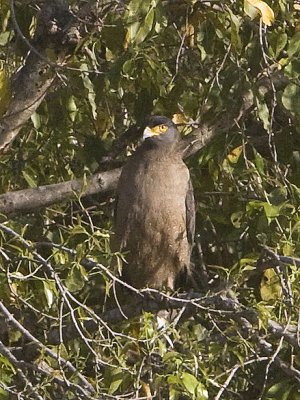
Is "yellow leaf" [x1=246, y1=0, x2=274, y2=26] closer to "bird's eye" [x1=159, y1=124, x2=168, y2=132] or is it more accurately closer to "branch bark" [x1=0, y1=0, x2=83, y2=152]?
"branch bark" [x1=0, y1=0, x2=83, y2=152]

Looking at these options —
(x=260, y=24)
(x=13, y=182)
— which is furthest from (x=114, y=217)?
(x=260, y=24)

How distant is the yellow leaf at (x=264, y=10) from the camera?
14.2ft

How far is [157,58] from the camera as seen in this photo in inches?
217

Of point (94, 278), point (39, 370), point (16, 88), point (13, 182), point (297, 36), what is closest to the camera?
point (39, 370)

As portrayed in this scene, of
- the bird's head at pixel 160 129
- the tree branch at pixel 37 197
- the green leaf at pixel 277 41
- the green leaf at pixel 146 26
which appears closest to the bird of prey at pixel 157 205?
the bird's head at pixel 160 129

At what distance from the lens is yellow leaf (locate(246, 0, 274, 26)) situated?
4.34m

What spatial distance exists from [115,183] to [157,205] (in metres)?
0.27

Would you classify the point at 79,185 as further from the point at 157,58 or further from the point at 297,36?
the point at 297,36

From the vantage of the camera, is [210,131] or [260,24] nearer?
[260,24]

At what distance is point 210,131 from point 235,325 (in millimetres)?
1629

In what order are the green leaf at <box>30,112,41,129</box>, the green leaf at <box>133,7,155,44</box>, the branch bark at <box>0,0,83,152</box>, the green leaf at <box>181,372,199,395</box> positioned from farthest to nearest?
the green leaf at <box>30,112,41,129</box> → the branch bark at <box>0,0,83,152</box> → the green leaf at <box>133,7,155,44</box> → the green leaf at <box>181,372,199,395</box>

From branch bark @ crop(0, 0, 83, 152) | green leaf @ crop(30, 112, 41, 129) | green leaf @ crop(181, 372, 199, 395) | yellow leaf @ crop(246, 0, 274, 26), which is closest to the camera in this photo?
green leaf @ crop(181, 372, 199, 395)

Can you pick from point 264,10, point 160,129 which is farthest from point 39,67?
point 160,129

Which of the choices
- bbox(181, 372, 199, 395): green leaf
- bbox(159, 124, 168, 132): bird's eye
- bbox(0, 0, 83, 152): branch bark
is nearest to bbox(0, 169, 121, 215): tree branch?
bbox(0, 0, 83, 152): branch bark
